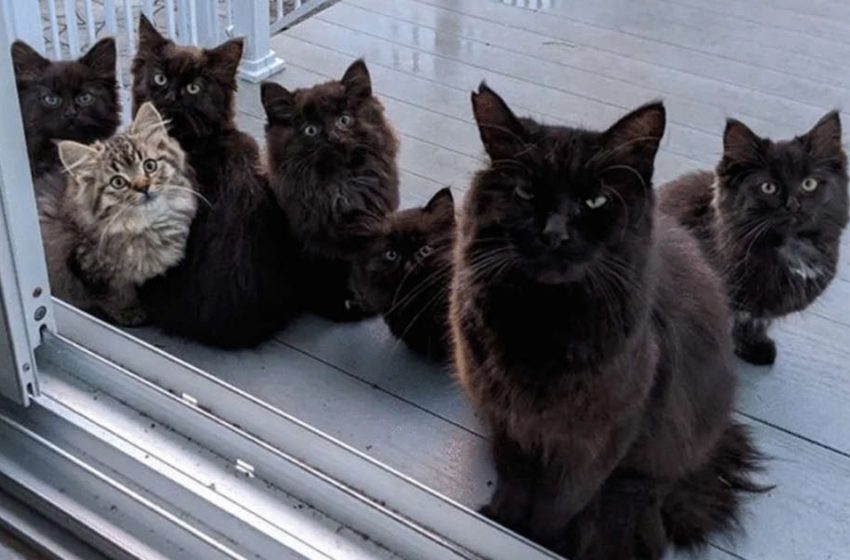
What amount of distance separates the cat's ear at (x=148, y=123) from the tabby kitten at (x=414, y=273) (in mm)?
407

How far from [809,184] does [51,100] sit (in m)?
1.29

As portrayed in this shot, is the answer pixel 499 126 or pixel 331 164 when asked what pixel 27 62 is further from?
pixel 499 126

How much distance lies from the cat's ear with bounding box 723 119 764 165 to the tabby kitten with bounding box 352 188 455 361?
1.50ft

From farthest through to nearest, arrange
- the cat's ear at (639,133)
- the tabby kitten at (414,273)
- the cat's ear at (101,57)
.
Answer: the cat's ear at (101,57) < the tabby kitten at (414,273) < the cat's ear at (639,133)

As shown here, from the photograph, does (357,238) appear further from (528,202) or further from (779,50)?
(779,50)

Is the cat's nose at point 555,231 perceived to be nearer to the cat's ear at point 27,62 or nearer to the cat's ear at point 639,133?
the cat's ear at point 639,133

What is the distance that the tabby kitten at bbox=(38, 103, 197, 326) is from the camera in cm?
175

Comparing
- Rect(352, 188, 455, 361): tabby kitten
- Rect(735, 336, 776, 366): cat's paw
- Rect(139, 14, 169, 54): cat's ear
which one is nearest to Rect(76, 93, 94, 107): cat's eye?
Rect(139, 14, 169, 54): cat's ear

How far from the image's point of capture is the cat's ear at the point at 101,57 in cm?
192

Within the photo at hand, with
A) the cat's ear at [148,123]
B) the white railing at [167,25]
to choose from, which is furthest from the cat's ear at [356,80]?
the white railing at [167,25]

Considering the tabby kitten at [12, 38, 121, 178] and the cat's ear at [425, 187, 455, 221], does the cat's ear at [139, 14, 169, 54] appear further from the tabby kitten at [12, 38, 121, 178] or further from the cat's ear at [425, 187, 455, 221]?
the cat's ear at [425, 187, 455, 221]

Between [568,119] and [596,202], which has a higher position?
[596,202]

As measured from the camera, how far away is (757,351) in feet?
5.84

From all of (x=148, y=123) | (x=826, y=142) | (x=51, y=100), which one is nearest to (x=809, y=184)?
(x=826, y=142)
